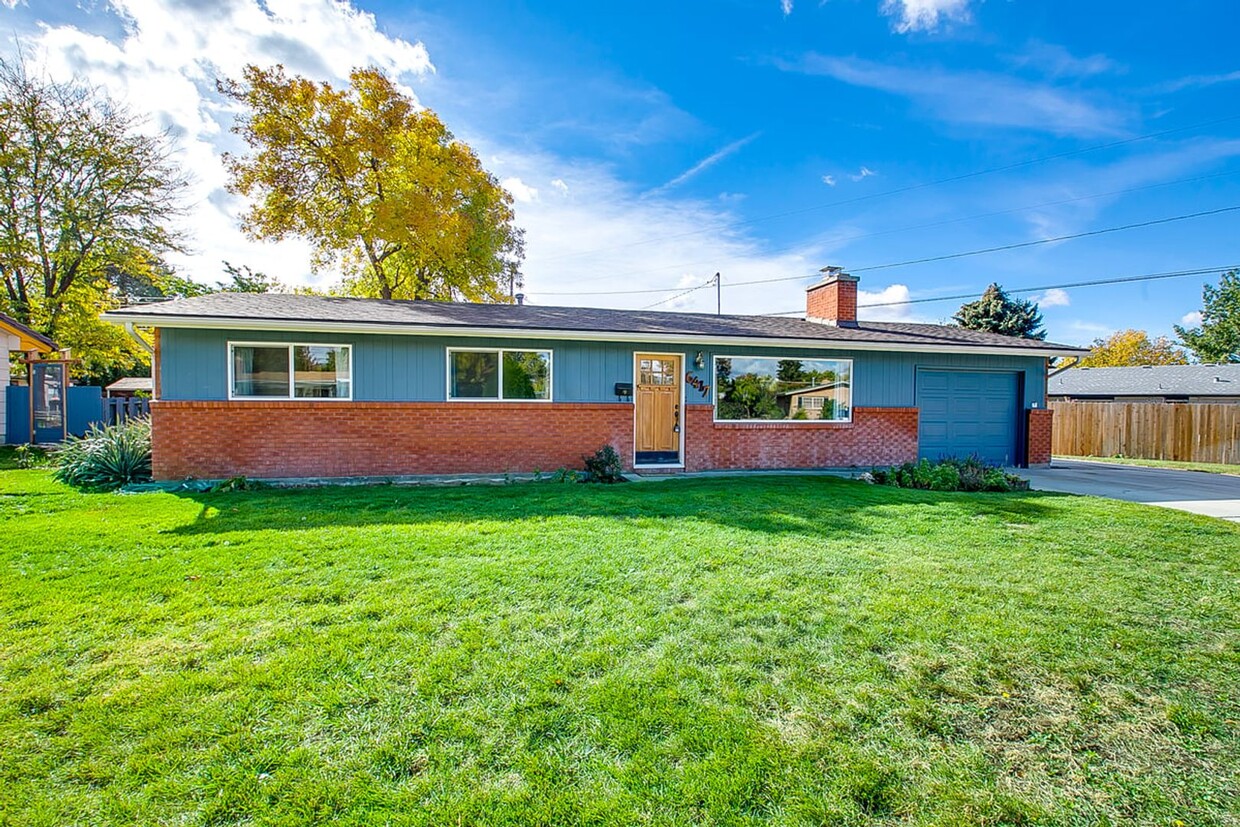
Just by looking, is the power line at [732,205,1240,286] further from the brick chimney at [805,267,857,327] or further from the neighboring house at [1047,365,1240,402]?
the neighboring house at [1047,365,1240,402]

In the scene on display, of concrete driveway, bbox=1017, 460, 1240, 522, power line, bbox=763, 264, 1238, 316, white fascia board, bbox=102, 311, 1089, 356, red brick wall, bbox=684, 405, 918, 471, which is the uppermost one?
power line, bbox=763, 264, 1238, 316

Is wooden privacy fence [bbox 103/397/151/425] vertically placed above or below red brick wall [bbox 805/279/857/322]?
below

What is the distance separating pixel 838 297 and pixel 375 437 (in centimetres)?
1042

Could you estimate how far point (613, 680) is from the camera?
8.94 feet

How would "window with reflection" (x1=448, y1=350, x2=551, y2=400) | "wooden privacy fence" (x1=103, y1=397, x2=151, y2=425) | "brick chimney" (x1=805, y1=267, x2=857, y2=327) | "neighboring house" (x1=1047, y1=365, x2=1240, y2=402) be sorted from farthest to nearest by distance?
"neighboring house" (x1=1047, y1=365, x2=1240, y2=402), "brick chimney" (x1=805, y1=267, x2=857, y2=327), "wooden privacy fence" (x1=103, y1=397, x2=151, y2=425), "window with reflection" (x1=448, y1=350, x2=551, y2=400)

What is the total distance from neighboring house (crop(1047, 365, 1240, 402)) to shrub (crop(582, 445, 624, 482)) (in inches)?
936

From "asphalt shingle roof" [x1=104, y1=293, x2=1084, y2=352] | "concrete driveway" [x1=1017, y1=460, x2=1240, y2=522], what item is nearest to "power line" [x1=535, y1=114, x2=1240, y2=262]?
"asphalt shingle roof" [x1=104, y1=293, x2=1084, y2=352]

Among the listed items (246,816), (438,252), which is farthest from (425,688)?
(438,252)

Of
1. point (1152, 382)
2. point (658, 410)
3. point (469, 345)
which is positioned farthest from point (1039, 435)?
point (1152, 382)

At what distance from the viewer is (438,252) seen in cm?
1862

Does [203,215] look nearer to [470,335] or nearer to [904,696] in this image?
[470,335]

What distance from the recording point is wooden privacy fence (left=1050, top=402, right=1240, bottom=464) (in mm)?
15852

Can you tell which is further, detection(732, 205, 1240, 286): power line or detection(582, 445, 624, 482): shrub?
detection(732, 205, 1240, 286): power line

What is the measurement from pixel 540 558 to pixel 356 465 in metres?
5.99
